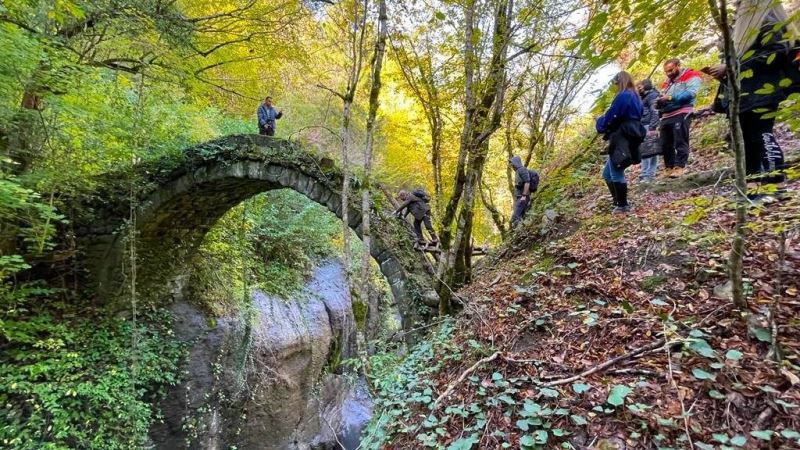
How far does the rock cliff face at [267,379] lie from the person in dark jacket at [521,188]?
15.4 feet

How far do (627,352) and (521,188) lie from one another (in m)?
4.32

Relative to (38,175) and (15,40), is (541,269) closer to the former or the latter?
(15,40)

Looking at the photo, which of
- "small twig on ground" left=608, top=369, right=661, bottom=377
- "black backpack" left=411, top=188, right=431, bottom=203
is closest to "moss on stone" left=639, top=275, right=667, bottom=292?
"small twig on ground" left=608, top=369, right=661, bottom=377

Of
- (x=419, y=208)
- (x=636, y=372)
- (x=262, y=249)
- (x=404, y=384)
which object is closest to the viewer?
(x=636, y=372)

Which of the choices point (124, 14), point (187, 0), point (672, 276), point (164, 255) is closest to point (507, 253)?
point (672, 276)

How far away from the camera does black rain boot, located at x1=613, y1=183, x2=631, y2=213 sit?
12.5ft

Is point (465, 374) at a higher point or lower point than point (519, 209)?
lower

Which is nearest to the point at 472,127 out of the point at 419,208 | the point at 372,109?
the point at 372,109

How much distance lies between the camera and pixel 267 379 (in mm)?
7891

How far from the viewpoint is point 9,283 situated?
205 inches

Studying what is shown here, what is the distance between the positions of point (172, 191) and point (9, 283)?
2317 millimetres

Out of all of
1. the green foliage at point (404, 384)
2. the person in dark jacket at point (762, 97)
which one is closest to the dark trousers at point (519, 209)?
the green foliage at point (404, 384)

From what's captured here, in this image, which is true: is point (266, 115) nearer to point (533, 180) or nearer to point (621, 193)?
point (533, 180)

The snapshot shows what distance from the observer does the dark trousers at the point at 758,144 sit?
8.84 ft
